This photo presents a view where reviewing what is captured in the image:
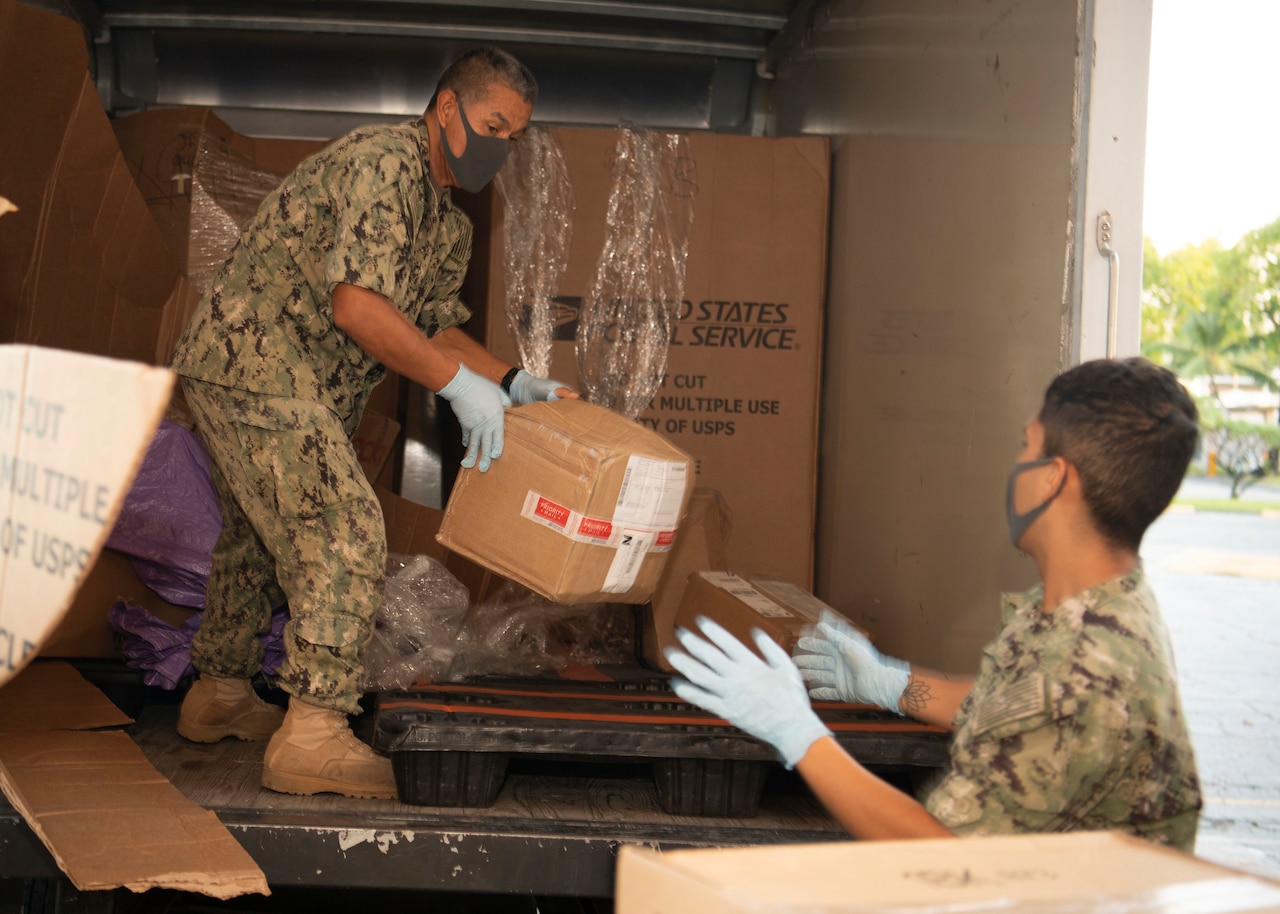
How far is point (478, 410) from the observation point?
217 cm

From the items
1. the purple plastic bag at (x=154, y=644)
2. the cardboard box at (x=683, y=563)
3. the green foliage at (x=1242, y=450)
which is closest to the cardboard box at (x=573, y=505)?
the cardboard box at (x=683, y=563)

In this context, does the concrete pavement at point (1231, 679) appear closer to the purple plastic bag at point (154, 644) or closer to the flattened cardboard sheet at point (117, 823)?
the flattened cardboard sheet at point (117, 823)

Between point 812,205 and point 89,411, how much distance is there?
8.98 ft

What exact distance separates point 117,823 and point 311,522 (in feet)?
2.11

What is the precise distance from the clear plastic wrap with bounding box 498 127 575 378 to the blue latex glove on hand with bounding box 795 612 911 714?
5.37 feet

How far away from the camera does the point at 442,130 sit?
2324 millimetres

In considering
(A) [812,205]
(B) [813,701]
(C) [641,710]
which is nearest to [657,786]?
(C) [641,710]

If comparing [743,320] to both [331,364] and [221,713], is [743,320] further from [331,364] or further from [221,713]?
[221,713]

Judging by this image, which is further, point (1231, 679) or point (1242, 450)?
point (1242, 450)

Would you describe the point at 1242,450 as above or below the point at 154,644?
above

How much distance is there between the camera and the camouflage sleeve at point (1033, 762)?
1.19 metres

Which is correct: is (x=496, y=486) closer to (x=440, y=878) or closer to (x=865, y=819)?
(x=440, y=878)

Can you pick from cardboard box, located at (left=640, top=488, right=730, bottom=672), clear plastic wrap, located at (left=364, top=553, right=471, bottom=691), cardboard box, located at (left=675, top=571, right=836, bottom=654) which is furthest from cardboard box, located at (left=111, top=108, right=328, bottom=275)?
cardboard box, located at (left=675, top=571, right=836, bottom=654)

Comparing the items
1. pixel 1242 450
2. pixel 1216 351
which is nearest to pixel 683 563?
pixel 1242 450
